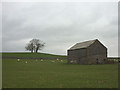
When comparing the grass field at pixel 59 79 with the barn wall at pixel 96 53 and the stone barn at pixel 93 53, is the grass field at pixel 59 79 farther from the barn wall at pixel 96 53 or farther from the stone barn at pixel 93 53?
the barn wall at pixel 96 53

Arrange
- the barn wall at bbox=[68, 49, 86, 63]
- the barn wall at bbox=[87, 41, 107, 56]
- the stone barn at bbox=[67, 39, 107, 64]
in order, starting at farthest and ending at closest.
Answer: the barn wall at bbox=[68, 49, 86, 63] → the barn wall at bbox=[87, 41, 107, 56] → the stone barn at bbox=[67, 39, 107, 64]

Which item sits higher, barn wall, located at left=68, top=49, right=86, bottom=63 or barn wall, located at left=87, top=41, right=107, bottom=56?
barn wall, located at left=87, top=41, right=107, bottom=56

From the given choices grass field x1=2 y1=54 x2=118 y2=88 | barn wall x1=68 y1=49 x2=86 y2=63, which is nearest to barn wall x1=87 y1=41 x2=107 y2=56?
barn wall x1=68 y1=49 x2=86 y2=63

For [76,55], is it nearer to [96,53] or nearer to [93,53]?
[93,53]

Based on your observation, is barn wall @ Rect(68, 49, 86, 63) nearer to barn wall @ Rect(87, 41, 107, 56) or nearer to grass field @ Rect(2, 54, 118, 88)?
barn wall @ Rect(87, 41, 107, 56)

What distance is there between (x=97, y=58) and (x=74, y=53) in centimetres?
1097

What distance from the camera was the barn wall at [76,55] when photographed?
6794 centimetres

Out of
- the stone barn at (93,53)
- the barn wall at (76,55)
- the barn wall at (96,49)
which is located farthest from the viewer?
the barn wall at (76,55)

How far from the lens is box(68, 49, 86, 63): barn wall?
67.9m

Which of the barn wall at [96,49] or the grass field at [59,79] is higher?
the barn wall at [96,49]

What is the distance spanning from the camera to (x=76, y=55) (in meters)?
72.3

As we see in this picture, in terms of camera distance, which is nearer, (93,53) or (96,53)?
(93,53)

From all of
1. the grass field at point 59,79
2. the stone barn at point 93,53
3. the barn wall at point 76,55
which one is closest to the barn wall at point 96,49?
the stone barn at point 93,53

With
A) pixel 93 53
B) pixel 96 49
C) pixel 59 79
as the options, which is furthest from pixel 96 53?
pixel 59 79
